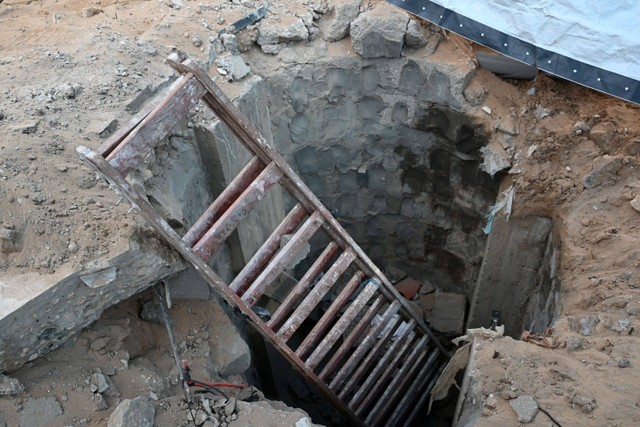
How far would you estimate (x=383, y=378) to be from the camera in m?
5.13

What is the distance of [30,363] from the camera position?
3.36 meters

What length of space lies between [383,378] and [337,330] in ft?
3.01

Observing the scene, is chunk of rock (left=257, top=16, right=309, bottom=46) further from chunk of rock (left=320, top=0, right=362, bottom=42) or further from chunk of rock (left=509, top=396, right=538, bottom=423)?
chunk of rock (left=509, top=396, right=538, bottom=423)

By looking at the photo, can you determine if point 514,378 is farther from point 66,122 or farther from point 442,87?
point 66,122

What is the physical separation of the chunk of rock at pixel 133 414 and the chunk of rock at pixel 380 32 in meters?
3.85

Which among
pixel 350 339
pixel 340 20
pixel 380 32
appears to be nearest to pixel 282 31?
pixel 340 20

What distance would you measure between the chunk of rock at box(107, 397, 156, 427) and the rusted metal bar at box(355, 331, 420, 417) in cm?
231

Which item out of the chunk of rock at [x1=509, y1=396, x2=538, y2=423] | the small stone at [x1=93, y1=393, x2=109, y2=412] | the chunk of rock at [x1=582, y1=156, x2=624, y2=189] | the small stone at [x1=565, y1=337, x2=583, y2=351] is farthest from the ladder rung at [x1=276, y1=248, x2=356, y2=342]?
the chunk of rock at [x1=582, y1=156, x2=624, y2=189]

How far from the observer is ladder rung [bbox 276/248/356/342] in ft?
13.9

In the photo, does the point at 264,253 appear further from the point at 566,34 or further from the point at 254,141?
the point at 566,34

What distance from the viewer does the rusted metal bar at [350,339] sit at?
186 inches

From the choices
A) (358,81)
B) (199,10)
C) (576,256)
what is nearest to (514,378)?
(576,256)

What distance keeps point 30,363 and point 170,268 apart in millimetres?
983

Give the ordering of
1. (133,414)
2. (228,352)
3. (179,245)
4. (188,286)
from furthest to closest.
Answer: (188,286) → (228,352) → (179,245) → (133,414)
